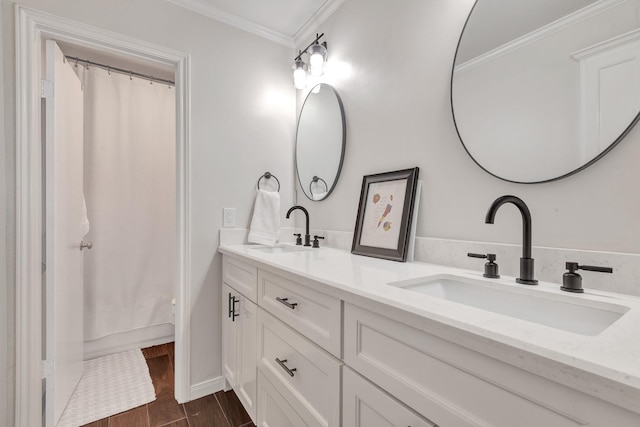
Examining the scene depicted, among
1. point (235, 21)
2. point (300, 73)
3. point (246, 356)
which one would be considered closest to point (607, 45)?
point (300, 73)

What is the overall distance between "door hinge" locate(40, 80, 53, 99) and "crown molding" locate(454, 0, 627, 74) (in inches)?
75.7

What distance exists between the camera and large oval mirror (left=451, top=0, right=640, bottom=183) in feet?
2.53

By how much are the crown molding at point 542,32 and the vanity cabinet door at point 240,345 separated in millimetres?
1353

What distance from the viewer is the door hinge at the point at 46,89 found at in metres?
1.46

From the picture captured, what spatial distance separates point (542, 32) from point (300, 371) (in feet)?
4.40

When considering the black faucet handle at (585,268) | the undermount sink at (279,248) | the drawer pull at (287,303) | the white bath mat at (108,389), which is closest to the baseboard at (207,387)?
the white bath mat at (108,389)

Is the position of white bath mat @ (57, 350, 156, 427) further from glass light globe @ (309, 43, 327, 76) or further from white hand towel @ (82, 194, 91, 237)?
glass light globe @ (309, 43, 327, 76)

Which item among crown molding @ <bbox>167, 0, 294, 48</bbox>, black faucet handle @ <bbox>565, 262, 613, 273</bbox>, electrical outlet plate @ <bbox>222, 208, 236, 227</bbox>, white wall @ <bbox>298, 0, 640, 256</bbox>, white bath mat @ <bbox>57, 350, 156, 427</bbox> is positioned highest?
crown molding @ <bbox>167, 0, 294, 48</bbox>

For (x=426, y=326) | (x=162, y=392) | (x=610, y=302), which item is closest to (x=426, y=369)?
(x=426, y=326)

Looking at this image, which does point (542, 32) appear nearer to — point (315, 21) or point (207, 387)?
point (315, 21)

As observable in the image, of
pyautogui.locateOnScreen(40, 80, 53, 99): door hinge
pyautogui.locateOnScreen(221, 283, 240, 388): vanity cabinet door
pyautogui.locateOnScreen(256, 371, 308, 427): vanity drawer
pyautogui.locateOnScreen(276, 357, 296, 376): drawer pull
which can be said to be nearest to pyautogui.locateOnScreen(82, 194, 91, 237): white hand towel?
pyautogui.locateOnScreen(40, 80, 53, 99): door hinge

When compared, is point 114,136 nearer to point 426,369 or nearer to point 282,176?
point 282,176

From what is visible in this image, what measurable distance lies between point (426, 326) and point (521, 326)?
158 millimetres

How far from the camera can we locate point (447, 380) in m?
0.56
